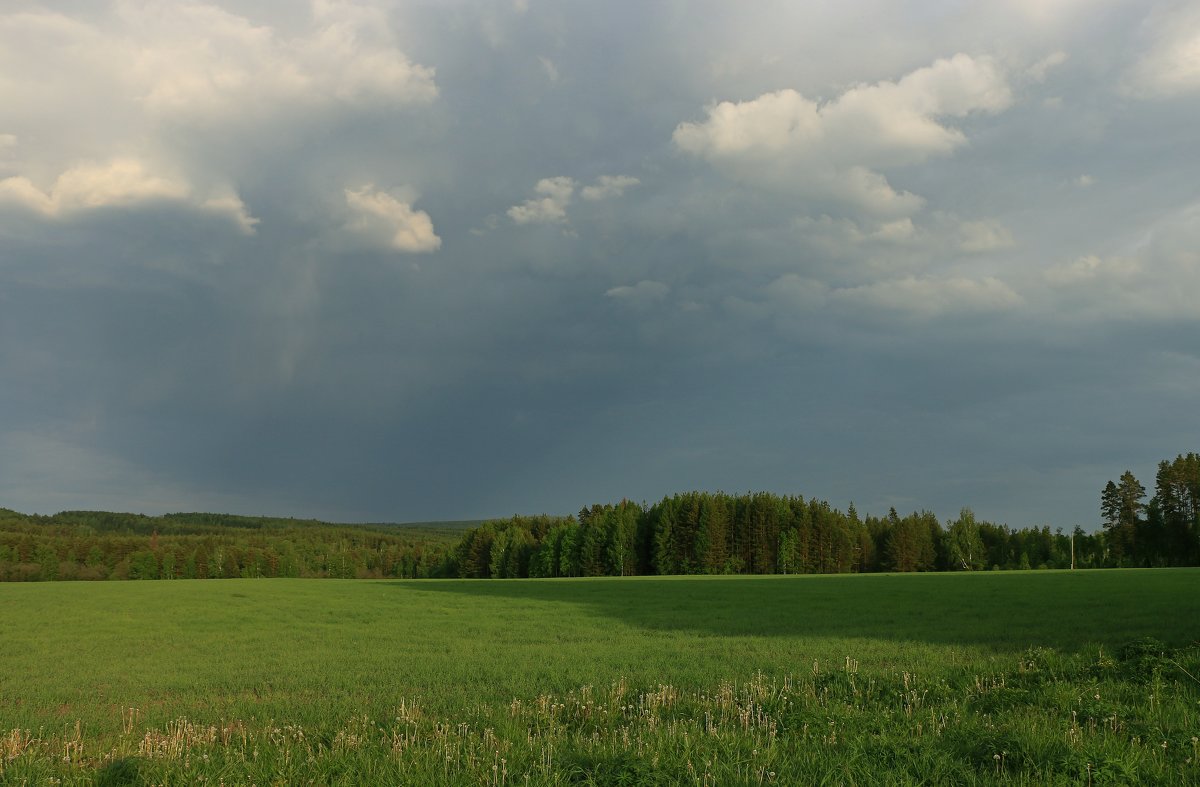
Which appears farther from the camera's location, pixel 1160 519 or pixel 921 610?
pixel 1160 519

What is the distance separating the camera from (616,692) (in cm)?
1628

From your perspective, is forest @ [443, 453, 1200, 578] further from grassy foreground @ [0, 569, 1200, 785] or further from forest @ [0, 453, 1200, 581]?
grassy foreground @ [0, 569, 1200, 785]

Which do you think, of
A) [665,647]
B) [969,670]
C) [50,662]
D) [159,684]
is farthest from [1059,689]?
[50,662]

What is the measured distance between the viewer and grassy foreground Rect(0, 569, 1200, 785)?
8891 mm

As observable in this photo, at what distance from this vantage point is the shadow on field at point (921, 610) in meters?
30.0

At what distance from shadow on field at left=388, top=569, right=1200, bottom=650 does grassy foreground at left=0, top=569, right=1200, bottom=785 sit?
0.35 meters

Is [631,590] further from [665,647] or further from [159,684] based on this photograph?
[159,684]

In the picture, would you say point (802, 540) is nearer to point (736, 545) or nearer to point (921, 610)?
point (736, 545)

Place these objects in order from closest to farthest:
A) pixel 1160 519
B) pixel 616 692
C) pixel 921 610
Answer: pixel 616 692 → pixel 921 610 → pixel 1160 519

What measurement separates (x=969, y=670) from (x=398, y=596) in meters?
52.6

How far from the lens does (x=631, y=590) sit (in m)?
69.3

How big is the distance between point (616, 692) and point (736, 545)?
127632 mm

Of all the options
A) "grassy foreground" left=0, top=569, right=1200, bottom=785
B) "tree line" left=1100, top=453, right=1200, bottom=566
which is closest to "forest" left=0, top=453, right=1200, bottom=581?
"tree line" left=1100, top=453, right=1200, bottom=566

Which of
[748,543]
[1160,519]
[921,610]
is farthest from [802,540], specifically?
[921,610]
